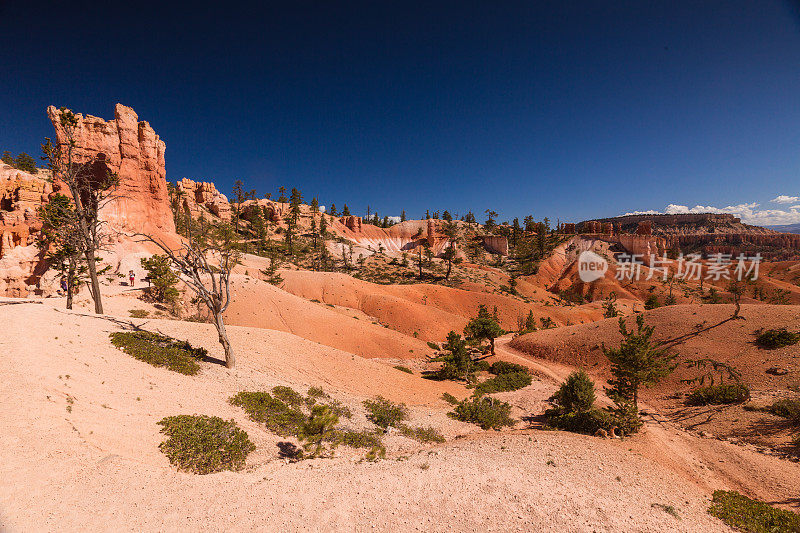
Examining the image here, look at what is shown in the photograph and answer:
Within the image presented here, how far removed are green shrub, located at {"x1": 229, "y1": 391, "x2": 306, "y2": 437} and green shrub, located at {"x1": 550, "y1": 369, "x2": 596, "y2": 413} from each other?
1473 cm

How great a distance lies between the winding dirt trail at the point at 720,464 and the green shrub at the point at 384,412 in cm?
1009

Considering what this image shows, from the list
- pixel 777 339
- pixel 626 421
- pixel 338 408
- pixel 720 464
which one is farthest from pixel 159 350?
pixel 777 339

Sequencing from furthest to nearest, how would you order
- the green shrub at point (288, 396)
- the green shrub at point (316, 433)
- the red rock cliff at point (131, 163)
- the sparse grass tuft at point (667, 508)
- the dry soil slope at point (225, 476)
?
the red rock cliff at point (131, 163), the green shrub at point (288, 396), the green shrub at point (316, 433), the sparse grass tuft at point (667, 508), the dry soil slope at point (225, 476)

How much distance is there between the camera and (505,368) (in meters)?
26.3

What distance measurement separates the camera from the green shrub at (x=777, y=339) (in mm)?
18844

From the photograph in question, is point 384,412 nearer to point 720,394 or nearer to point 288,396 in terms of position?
point 288,396

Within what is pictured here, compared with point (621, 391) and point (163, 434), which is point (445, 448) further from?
point (621, 391)

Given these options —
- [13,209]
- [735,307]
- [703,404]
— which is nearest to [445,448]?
[703,404]

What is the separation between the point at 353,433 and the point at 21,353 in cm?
1168

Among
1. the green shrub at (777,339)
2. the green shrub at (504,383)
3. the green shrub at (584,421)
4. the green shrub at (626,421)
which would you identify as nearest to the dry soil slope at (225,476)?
the green shrub at (584,421)

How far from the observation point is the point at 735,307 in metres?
A: 24.1

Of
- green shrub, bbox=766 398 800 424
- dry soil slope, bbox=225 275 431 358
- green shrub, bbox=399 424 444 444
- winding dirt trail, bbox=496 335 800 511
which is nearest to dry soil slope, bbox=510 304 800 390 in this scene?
green shrub, bbox=766 398 800 424

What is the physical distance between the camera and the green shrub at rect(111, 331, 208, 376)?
12.1 metres

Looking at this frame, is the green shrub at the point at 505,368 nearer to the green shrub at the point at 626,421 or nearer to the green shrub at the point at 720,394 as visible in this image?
the green shrub at the point at 720,394
